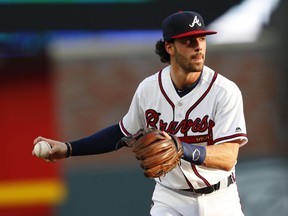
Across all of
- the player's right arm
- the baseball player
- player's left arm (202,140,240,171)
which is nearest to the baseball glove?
player's left arm (202,140,240,171)

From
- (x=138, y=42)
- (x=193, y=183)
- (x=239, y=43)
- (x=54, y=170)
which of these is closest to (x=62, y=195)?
(x=54, y=170)

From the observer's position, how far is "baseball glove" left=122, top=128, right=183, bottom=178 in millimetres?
4336

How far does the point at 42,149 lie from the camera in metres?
4.95

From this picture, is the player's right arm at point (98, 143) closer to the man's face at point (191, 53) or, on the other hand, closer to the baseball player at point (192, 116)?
the baseball player at point (192, 116)

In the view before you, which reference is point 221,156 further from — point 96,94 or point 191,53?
point 96,94

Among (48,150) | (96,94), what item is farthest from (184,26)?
(96,94)

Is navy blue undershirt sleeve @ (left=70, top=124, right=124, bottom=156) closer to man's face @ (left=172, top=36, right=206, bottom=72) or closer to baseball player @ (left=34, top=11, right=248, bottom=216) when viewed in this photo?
baseball player @ (left=34, top=11, right=248, bottom=216)

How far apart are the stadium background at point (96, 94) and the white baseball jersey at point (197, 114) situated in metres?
4.07

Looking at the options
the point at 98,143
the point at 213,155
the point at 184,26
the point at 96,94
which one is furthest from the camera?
the point at 96,94

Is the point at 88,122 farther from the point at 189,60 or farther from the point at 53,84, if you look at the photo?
the point at 189,60

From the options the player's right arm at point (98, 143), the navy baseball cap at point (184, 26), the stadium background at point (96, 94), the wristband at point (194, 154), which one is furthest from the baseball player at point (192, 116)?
the stadium background at point (96, 94)

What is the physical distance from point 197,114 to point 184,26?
0.48 metres

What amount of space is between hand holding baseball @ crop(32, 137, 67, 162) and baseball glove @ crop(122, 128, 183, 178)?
0.69 metres

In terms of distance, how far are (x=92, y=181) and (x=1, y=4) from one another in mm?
2014
